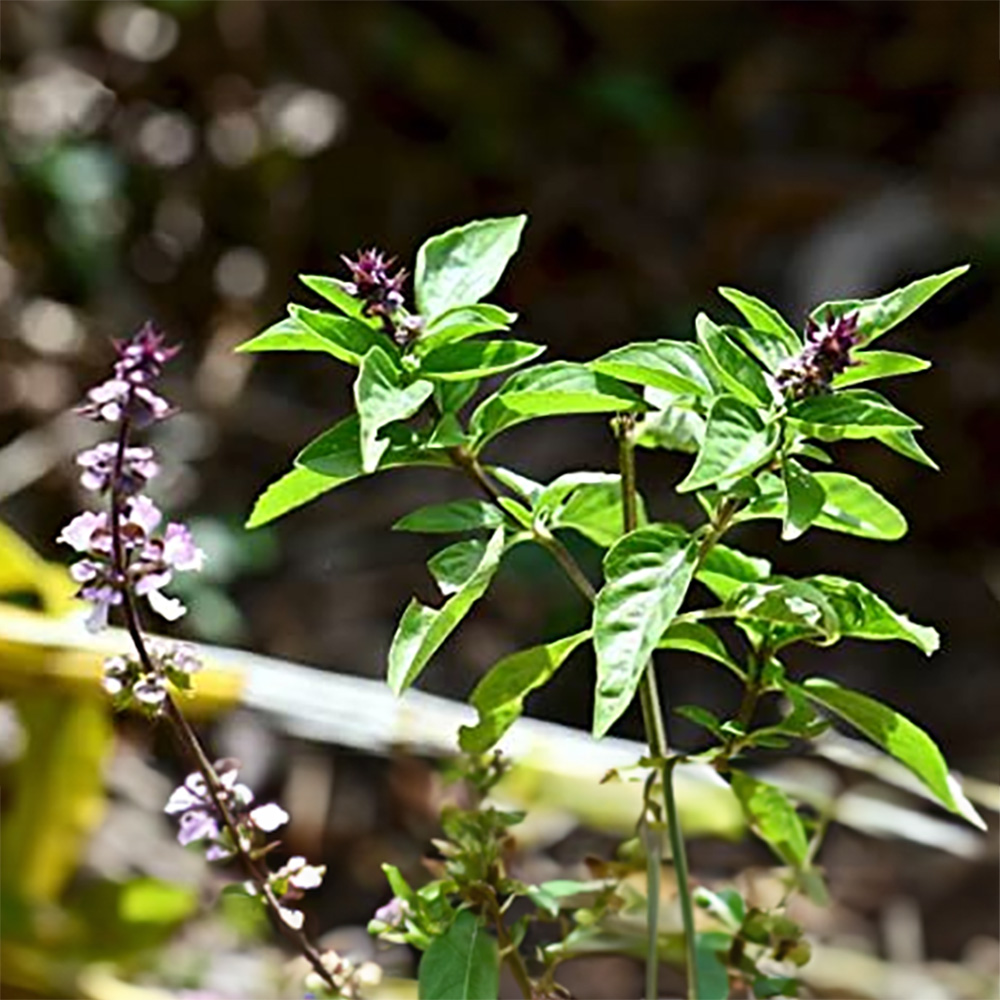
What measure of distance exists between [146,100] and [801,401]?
1.99 m

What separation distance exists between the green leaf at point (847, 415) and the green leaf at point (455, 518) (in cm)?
12

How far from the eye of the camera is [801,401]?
2.28 feet

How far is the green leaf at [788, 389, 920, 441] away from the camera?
2.24ft

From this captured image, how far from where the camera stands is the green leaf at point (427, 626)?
2.33 ft

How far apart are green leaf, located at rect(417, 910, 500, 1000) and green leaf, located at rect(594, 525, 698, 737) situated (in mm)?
169

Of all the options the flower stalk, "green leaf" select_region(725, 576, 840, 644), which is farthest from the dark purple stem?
"green leaf" select_region(725, 576, 840, 644)

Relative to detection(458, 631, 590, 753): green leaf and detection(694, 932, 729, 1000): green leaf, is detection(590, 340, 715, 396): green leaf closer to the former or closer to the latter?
detection(458, 631, 590, 753): green leaf

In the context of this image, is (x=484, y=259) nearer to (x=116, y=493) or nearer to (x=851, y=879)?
(x=116, y=493)

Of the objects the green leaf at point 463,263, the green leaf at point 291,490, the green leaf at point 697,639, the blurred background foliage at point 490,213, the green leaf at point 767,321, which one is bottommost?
the green leaf at point 697,639

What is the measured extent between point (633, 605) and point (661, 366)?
86 mm

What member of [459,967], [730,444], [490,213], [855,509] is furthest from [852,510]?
[490,213]

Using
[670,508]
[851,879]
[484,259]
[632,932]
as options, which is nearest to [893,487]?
[670,508]

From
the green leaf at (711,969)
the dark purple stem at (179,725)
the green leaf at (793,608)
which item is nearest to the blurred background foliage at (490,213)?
the green leaf at (711,969)

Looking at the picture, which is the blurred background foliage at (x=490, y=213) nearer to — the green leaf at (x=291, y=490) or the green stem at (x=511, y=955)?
the green stem at (x=511, y=955)
